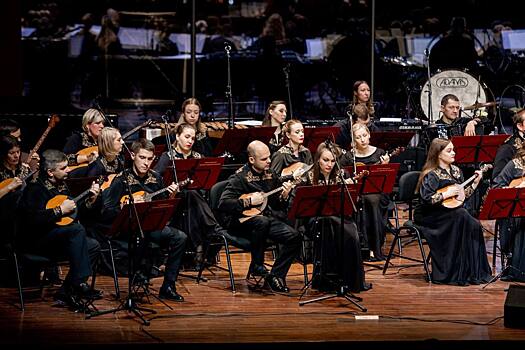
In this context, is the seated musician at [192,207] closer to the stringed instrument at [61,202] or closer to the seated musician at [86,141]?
the seated musician at [86,141]

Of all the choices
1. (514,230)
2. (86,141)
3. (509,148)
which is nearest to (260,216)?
(86,141)

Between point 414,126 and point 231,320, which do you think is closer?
point 231,320

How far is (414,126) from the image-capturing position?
1087cm

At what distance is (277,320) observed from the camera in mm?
7289

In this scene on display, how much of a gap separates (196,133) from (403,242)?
2475 mm

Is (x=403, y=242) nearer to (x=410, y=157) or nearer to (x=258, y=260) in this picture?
(x=410, y=157)

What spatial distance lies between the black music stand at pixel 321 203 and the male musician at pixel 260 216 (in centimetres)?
50

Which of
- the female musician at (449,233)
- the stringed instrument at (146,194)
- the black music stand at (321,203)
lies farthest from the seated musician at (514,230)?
the stringed instrument at (146,194)

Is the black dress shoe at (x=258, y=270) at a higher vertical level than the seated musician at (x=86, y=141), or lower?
lower

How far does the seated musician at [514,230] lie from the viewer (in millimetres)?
8617

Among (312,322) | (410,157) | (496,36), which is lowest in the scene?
(312,322)

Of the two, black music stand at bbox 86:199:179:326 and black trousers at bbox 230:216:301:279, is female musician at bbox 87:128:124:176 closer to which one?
black music stand at bbox 86:199:179:326

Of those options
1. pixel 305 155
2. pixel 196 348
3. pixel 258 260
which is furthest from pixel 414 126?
pixel 196 348

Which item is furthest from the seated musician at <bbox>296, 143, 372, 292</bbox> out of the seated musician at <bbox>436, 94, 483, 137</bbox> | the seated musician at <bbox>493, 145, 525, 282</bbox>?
the seated musician at <bbox>436, 94, 483, 137</bbox>
